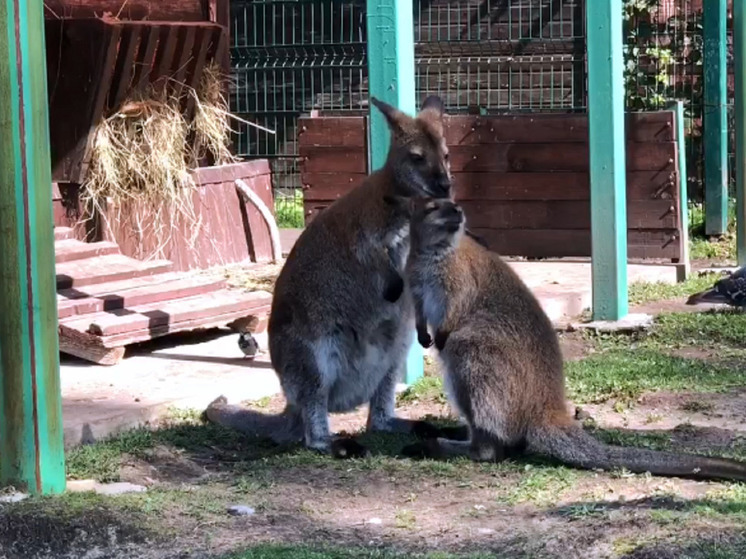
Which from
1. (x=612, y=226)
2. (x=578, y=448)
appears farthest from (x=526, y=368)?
(x=612, y=226)

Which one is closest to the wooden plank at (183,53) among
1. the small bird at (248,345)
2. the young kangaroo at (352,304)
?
the small bird at (248,345)

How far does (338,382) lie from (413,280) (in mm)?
597

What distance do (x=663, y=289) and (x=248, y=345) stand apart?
12.2 ft

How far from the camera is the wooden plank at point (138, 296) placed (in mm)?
7285

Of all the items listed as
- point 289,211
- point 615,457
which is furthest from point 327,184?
point 615,457

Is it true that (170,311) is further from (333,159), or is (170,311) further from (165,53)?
(333,159)

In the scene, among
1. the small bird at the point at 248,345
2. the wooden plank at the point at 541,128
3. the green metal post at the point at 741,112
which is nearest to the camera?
the small bird at the point at 248,345

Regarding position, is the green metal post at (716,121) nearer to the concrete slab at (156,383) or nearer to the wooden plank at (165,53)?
the concrete slab at (156,383)

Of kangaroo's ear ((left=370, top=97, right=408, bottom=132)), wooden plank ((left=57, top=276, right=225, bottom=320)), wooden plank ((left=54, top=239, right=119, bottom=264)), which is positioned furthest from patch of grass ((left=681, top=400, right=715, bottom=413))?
wooden plank ((left=54, top=239, right=119, bottom=264))

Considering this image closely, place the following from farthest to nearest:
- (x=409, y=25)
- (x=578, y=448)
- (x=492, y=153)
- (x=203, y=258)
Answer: (x=492, y=153), (x=203, y=258), (x=409, y=25), (x=578, y=448)

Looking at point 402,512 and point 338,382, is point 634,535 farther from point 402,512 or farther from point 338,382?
point 338,382

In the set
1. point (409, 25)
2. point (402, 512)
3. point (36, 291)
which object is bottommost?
point (402, 512)

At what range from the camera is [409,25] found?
6902 millimetres

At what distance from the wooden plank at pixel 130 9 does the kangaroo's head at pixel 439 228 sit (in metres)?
4.43
